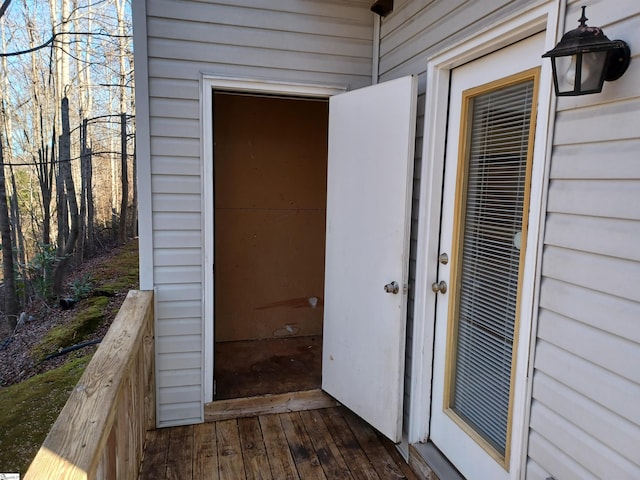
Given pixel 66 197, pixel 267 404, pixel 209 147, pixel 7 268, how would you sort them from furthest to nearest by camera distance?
1. pixel 66 197
2. pixel 7 268
3. pixel 267 404
4. pixel 209 147

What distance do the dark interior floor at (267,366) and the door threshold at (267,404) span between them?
0.23ft

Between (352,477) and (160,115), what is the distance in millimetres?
2171

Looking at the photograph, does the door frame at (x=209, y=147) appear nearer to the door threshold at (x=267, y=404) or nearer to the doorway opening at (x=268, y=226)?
the door threshold at (x=267, y=404)

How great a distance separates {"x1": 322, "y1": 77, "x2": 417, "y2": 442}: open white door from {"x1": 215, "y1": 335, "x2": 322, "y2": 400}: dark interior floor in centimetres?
39

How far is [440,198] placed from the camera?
2.05 meters

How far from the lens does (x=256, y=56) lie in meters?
2.47

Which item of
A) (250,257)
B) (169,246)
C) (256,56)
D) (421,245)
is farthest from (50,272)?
(421,245)

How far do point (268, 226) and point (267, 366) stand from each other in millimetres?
1192

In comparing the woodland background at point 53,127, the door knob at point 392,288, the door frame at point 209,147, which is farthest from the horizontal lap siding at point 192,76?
the woodland background at point 53,127

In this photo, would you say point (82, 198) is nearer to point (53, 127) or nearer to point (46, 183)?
point (46, 183)

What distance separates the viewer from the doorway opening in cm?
355

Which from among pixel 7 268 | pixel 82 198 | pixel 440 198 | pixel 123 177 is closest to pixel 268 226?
pixel 440 198

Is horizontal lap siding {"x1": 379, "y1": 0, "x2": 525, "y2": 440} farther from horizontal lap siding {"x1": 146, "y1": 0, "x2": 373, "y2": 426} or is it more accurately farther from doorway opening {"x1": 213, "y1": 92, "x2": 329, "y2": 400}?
doorway opening {"x1": 213, "y1": 92, "x2": 329, "y2": 400}

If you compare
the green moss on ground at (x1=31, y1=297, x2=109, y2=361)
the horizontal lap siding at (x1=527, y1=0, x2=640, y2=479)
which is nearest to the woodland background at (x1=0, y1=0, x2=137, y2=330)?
the green moss on ground at (x1=31, y1=297, x2=109, y2=361)
